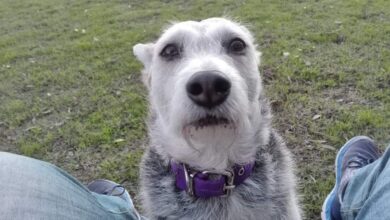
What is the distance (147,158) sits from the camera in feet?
10.8

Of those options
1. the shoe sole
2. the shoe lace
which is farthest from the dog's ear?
the shoe lace

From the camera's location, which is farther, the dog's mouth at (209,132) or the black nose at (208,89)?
the dog's mouth at (209,132)

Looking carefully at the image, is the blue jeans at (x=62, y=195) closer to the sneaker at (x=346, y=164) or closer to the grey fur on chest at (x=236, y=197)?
the sneaker at (x=346, y=164)

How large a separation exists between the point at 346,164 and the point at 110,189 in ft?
6.67

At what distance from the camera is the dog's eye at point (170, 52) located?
10.0ft

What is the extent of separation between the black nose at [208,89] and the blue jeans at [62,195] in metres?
1.02

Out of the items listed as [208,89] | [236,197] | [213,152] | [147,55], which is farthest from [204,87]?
[147,55]

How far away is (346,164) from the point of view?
12.2 feet

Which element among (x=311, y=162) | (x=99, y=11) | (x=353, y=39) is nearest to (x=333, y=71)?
(x=353, y=39)

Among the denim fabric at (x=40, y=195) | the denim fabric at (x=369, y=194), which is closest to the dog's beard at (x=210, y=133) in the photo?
the denim fabric at (x=40, y=195)

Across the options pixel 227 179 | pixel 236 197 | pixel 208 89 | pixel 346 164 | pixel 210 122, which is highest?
pixel 208 89

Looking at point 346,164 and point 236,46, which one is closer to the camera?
point 236,46

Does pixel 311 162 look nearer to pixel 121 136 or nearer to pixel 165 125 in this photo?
pixel 165 125

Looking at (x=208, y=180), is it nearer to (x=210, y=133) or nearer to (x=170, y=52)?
(x=210, y=133)
